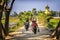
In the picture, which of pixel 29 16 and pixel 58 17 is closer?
pixel 58 17

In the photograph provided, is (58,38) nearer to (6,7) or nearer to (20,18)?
(6,7)

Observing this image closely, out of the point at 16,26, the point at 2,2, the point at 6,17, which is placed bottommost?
the point at 16,26

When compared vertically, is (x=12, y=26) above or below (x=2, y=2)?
below

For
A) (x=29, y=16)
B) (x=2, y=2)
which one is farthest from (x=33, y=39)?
(x=29, y=16)

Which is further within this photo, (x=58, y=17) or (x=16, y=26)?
(x=16, y=26)

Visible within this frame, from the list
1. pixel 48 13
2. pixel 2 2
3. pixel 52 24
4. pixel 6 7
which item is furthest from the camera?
pixel 48 13

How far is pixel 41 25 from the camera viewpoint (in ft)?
60.0

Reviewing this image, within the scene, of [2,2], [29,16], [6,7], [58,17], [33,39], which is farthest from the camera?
[29,16]

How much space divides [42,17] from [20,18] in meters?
1.90

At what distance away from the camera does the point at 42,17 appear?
1959 centimetres

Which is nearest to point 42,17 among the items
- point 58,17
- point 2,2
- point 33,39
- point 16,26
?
point 16,26

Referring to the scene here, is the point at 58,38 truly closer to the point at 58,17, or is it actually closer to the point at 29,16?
the point at 58,17

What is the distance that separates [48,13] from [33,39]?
6.70 metres

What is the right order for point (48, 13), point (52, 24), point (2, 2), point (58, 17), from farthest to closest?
point (48, 13) < point (52, 24) < point (58, 17) < point (2, 2)
